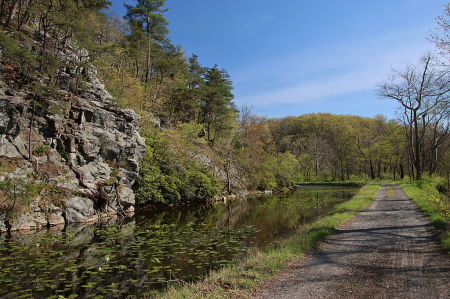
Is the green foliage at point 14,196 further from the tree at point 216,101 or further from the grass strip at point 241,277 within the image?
the tree at point 216,101

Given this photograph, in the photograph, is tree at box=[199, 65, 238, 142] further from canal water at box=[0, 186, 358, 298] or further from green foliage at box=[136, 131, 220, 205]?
canal water at box=[0, 186, 358, 298]

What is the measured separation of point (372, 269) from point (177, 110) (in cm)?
3717

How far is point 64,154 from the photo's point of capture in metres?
15.3

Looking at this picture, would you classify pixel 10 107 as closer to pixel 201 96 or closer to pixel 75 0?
pixel 75 0

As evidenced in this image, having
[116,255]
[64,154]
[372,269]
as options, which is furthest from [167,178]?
[372,269]

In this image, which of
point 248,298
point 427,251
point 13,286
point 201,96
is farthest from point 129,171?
point 201,96

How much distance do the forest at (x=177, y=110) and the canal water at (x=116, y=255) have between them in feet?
27.3

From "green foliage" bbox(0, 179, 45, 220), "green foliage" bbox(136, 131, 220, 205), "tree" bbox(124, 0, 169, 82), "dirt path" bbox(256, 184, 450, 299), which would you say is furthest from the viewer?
"tree" bbox(124, 0, 169, 82)

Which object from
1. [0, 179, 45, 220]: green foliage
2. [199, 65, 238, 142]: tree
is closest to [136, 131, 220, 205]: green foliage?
[0, 179, 45, 220]: green foliage

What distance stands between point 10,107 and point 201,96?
25.4 meters

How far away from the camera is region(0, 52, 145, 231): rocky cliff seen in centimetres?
1219

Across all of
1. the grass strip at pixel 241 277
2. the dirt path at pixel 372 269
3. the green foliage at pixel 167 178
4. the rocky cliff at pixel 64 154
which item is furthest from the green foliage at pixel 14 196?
the dirt path at pixel 372 269

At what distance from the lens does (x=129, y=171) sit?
734 inches

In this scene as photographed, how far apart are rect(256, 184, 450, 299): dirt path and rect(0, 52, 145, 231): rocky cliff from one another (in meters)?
12.8
